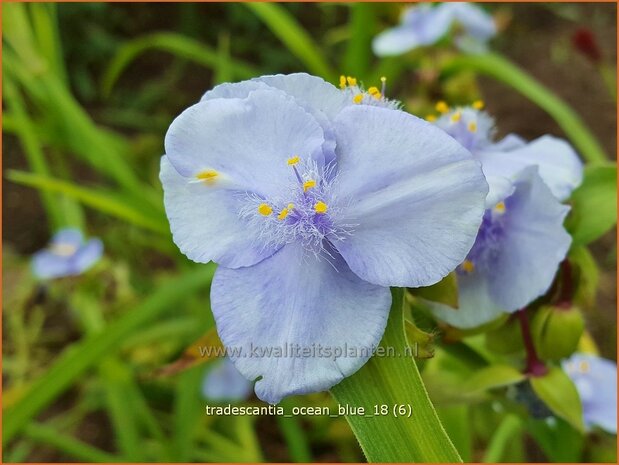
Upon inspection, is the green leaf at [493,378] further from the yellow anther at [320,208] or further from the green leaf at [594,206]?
the yellow anther at [320,208]

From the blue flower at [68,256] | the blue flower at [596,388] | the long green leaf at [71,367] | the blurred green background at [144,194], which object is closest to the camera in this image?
the blue flower at [596,388]

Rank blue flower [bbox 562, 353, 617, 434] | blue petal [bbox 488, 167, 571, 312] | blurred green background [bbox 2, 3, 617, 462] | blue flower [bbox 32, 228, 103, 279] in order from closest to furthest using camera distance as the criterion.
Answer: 1. blue petal [bbox 488, 167, 571, 312]
2. blue flower [bbox 562, 353, 617, 434]
3. blurred green background [bbox 2, 3, 617, 462]
4. blue flower [bbox 32, 228, 103, 279]

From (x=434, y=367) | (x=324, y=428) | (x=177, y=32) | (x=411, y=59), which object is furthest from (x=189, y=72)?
(x=434, y=367)

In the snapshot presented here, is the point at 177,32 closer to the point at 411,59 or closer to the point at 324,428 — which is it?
the point at 411,59

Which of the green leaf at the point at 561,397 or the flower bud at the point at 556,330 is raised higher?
the flower bud at the point at 556,330

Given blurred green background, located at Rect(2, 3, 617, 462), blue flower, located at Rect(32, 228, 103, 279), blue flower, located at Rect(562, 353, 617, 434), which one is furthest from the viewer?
blue flower, located at Rect(32, 228, 103, 279)

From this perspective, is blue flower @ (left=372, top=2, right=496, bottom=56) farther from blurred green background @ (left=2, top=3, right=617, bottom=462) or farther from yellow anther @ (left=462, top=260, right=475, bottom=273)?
yellow anther @ (left=462, top=260, right=475, bottom=273)

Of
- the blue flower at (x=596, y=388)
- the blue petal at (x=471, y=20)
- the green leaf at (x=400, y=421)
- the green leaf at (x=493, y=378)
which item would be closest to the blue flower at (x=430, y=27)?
the blue petal at (x=471, y=20)

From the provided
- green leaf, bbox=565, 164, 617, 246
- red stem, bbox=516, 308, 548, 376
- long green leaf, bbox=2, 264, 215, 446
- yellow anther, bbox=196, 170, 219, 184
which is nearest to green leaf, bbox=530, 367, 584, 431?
red stem, bbox=516, 308, 548, 376
